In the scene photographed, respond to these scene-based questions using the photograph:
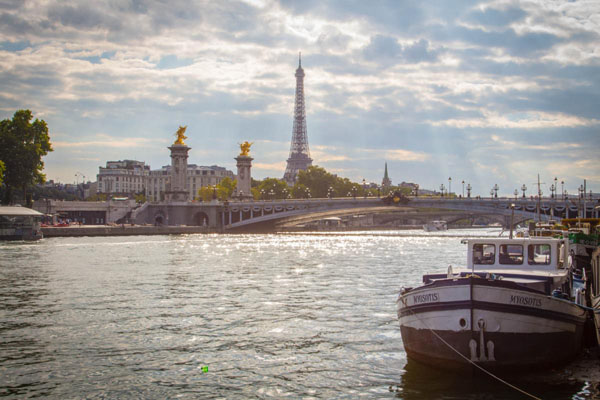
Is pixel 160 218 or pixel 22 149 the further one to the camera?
pixel 160 218

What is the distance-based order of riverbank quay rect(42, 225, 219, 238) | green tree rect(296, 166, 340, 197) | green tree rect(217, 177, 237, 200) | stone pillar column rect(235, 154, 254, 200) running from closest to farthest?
riverbank quay rect(42, 225, 219, 238) < stone pillar column rect(235, 154, 254, 200) < green tree rect(217, 177, 237, 200) < green tree rect(296, 166, 340, 197)

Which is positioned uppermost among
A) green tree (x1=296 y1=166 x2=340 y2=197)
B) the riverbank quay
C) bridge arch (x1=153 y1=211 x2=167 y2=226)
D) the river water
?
green tree (x1=296 y1=166 x2=340 y2=197)

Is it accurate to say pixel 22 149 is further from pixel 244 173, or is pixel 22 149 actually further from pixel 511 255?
pixel 511 255

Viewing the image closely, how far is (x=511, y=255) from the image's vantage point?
18.5 m

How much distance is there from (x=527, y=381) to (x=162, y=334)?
389 inches

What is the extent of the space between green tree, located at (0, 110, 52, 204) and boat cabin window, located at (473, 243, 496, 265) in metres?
65.8

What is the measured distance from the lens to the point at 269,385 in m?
14.2

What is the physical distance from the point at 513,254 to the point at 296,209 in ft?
275

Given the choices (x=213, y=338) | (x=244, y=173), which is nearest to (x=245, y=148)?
(x=244, y=173)

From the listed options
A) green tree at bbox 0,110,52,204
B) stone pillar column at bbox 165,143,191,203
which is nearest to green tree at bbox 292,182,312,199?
stone pillar column at bbox 165,143,191,203

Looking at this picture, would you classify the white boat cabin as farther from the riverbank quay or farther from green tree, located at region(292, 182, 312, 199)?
green tree, located at region(292, 182, 312, 199)

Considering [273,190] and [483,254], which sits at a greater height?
[273,190]

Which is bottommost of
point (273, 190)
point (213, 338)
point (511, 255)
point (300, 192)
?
point (213, 338)

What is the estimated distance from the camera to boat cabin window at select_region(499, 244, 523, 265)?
18.3 meters
